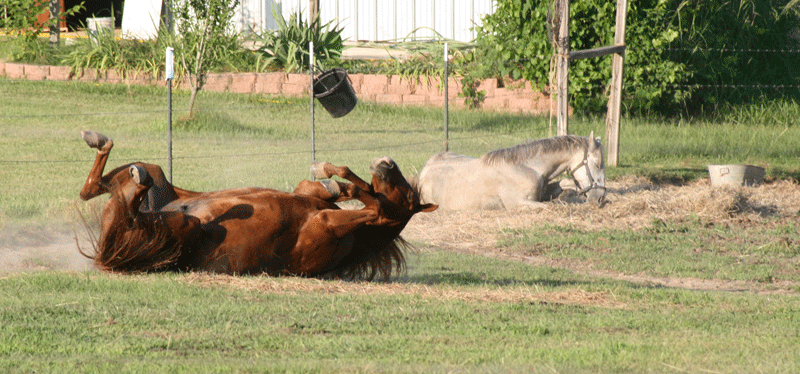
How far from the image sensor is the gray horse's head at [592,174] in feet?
30.3

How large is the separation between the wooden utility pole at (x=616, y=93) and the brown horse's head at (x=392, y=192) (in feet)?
26.9

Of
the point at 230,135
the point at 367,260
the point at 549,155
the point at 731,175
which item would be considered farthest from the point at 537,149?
the point at 230,135

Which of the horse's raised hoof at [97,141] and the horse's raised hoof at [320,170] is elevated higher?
the horse's raised hoof at [97,141]

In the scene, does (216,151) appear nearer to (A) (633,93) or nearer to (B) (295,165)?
(B) (295,165)

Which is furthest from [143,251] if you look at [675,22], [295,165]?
[675,22]

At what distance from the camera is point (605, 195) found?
9477 millimetres

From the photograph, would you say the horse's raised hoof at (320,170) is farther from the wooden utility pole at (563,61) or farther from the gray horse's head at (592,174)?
the wooden utility pole at (563,61)

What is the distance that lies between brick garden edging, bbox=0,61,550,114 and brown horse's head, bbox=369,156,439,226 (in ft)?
38.5

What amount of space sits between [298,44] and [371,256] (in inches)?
518

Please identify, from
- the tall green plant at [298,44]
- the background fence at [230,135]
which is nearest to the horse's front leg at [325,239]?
the background fence at [230,135]

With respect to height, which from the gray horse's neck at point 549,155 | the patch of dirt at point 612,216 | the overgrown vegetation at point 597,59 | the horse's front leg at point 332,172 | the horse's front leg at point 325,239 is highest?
the overgrown vegetation at point 597,59

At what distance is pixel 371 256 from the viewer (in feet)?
17.8

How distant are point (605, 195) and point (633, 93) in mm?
6934

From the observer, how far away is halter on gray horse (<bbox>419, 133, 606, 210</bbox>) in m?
9.28
